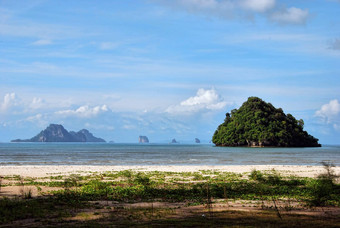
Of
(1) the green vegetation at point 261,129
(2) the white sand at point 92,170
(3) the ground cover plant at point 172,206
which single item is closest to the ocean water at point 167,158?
(2) the white sand at point 92,170

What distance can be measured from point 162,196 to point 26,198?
6.60 meters

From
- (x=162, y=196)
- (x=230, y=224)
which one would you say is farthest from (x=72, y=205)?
(x=230, y=224)

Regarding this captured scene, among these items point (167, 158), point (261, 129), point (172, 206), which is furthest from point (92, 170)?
point (261, 129)

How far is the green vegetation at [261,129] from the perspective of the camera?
529ft

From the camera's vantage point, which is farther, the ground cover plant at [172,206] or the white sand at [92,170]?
the white sand at [92,170]

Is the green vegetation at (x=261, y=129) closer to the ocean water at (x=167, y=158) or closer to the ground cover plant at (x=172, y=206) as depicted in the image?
the ocean water at (x=167, y=158)

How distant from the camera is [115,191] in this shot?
19.6 metres

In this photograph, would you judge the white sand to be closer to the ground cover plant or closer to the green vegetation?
the ground cover plant

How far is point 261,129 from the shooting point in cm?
16375

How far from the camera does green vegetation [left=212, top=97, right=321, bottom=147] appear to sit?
16138 centimetres

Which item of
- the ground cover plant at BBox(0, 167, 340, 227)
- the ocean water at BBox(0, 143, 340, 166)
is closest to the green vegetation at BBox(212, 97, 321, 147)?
the ocean water at BBox(0, 143, 340, 166)

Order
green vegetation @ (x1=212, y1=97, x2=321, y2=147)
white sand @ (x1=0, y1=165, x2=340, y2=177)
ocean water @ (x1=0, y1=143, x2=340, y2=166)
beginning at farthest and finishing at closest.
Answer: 1. green vegetation @ (x1=212, y1=97, x2=321, y2=147)
2. ocean water @ (x1=0, y1=143, x2=340, y2=166)
3. white sand @ (x1=0, y1=165, x2=340, y2=177)

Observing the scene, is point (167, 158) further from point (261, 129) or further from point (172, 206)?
point (261, 129)

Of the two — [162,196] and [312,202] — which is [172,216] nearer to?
[162,196]
